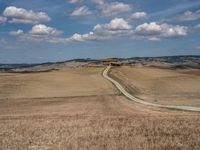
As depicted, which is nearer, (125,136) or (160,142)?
(160,142)

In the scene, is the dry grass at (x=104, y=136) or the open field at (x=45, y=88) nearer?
the dry grass at (x=104, y=136)

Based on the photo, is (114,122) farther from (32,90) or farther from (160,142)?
(32,90)

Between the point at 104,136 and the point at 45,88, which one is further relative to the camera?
the point at 45,88

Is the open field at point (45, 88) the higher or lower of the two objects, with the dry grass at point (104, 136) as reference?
lower

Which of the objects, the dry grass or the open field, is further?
the open field

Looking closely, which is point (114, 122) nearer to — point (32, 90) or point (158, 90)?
point (158, 90)

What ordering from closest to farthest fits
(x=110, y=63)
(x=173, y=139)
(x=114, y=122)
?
1. (x=173, y=139)
2. (x=114, y=122)
3. (x=110, y=63)

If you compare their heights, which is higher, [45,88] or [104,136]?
[104,136]

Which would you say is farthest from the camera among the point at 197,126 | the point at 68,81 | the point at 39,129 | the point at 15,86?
the point at 68,81

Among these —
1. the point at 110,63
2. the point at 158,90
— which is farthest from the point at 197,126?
the point at 110,63

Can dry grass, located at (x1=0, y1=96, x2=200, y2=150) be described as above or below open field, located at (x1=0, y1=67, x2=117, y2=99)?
above
